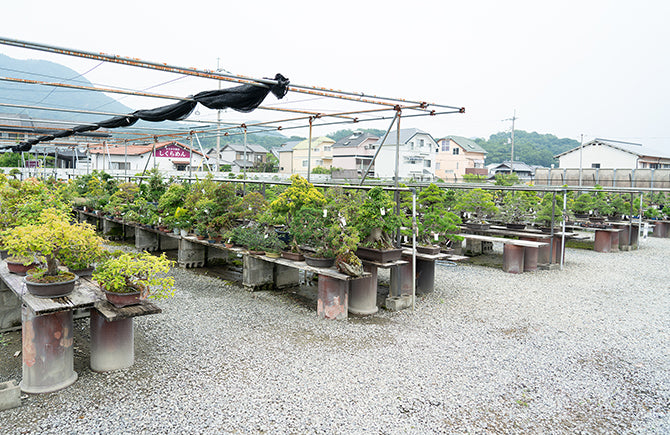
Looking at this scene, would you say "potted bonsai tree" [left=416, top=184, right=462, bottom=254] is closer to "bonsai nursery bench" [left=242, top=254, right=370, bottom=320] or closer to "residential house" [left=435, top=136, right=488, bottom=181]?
"bonsai nursery bench" [left=242, top=254, right=370, bottom=320]

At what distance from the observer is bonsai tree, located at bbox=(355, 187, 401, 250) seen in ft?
19.6

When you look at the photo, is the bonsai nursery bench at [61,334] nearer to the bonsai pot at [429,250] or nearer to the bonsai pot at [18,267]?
the bonsai pot at [18,267]

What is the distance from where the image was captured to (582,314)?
6422 millimetres

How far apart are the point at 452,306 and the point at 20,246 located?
531 cm

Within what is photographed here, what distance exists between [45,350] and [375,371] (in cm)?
283

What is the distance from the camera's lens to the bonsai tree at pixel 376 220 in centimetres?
597

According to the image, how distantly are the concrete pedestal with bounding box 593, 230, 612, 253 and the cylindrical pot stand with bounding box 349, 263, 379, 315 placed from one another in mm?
9207

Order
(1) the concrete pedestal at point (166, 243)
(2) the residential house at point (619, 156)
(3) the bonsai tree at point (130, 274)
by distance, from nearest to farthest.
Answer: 1. (3) the bonsai tree at point (130, 274)
2. (1) the concrete pedestal at point (166, 243)
3. (2) the residential house at point (619, 156)

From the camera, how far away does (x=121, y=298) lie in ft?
12.7

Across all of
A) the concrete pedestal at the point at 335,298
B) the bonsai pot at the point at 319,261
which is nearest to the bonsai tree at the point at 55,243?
the bonsai pot at the point at 319,261

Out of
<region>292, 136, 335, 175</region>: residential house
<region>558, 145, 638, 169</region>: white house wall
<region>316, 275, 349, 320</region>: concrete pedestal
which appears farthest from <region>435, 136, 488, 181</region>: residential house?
<region>316, 275, 349, 320</region>: concrete pedestal

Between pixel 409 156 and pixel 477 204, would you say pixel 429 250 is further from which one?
pixel 409 156

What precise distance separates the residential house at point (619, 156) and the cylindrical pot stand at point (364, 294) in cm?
2673

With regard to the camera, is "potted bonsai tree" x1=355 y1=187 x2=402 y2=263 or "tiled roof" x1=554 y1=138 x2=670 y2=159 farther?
"tiled roof" x1=554 y1=138 x2=670 y2=159
